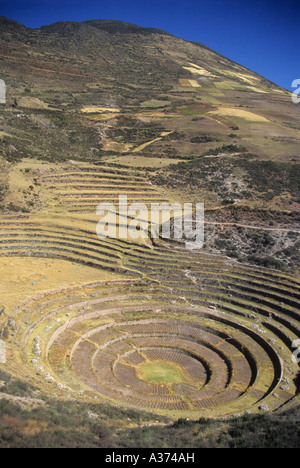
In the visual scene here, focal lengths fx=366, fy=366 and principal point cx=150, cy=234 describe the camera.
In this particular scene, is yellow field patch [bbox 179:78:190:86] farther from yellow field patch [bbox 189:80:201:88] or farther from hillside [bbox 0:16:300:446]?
hillside [bbox 0:16:300:446]

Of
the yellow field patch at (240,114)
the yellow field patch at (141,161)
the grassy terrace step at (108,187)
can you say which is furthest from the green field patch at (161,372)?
the yellow field patch at (240,114)

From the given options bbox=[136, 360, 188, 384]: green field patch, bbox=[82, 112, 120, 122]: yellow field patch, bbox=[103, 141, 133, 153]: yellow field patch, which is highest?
bbox=[82, 112, 120, 122]: yellow field patch

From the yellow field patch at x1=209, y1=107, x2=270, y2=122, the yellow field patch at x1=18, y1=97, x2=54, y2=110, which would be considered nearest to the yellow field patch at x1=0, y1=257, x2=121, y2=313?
the yellow field patch at x1=18, y1=97, x2=54, y2=110

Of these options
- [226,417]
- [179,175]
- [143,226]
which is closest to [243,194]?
[179,175]

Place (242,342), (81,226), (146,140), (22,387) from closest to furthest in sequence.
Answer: (22,387) → (242,342) → (81,226) → (146,140)
